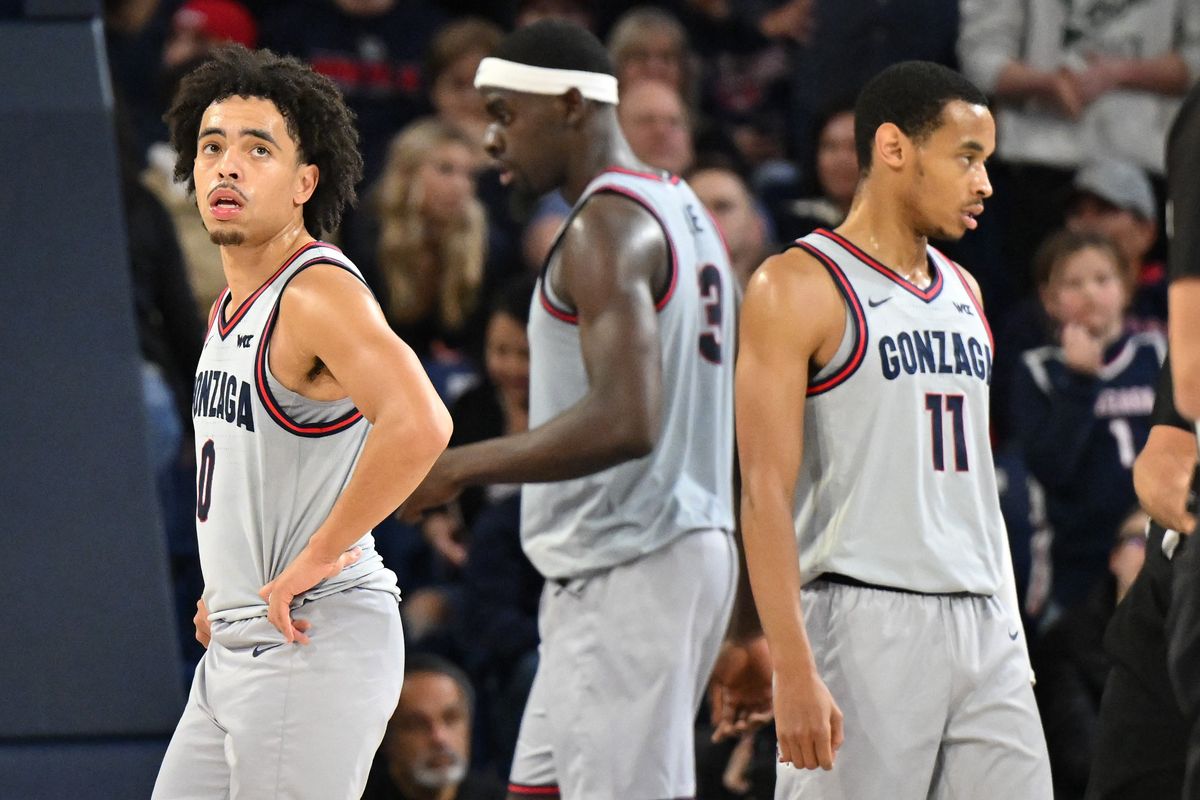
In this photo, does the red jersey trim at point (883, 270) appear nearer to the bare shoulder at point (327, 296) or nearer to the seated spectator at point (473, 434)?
the bare shoulder at point (327, 296)

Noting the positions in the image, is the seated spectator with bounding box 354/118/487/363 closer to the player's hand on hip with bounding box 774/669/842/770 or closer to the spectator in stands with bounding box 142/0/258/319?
the spectator in stands with bounding box 142/0/258/319

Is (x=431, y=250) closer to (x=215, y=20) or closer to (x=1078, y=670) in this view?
(x=215, y=20)

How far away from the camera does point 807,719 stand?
3549 mm

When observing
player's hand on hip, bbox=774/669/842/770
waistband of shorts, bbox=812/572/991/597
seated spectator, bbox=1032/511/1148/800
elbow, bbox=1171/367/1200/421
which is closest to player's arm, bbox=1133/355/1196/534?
elbow, bbox=1171/367/1200/421

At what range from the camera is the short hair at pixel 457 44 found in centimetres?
806

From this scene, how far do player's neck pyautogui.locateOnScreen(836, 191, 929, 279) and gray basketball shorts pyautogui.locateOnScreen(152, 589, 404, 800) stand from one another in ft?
4.21

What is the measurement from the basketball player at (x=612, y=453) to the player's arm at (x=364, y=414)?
0.83 metres

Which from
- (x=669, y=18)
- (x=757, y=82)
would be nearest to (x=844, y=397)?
(x=669, y=18)

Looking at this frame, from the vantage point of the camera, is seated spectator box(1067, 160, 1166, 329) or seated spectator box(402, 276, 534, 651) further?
seated spectator box(1067, 160, 1166, 329)

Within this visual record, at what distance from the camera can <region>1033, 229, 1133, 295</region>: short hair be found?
655 cm

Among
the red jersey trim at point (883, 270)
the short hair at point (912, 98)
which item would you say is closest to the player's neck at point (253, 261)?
the red jersey trim at point (883, 270)

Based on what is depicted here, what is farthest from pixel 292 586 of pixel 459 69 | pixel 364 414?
pixel 459 69

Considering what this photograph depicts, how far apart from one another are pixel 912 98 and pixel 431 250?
367 cm

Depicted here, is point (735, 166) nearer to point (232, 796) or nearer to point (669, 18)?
point (669, 18)
